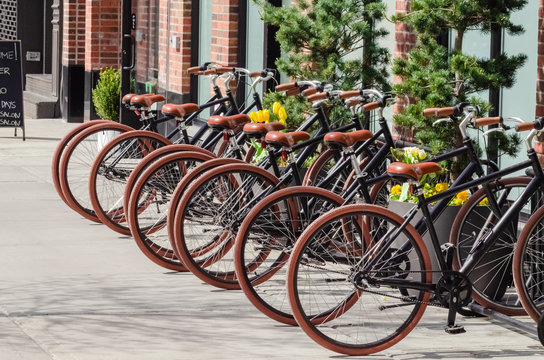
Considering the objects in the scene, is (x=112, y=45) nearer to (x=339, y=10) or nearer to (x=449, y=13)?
(x=339, y=10)

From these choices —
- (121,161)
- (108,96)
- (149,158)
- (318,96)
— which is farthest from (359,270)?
(108,96)

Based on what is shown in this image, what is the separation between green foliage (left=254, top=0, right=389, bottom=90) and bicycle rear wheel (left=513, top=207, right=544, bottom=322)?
320 centimetres

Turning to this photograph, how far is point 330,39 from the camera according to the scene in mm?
9672

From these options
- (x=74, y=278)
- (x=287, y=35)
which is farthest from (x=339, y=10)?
(x=74, y=278)

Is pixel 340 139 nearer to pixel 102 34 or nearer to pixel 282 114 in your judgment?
pixel 282 114

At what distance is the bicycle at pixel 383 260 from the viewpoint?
6.12 m

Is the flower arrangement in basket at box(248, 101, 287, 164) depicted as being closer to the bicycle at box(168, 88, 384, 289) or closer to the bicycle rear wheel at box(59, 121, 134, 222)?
the bicycle at box(168, 88, 384, 289)

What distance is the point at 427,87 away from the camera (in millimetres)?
7621

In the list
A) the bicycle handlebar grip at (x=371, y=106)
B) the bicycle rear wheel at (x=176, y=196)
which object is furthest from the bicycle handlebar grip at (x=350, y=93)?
the bicycle rear wheel at (x=176, y=196)

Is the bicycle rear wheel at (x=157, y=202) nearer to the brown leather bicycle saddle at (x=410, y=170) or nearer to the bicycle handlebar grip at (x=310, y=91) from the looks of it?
the bicycle handlebar grip at (x=310, y=91)

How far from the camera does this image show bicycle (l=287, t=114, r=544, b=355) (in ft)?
20.1

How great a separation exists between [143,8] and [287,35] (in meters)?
8.09

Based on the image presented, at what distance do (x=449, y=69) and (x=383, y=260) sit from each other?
6.35ft

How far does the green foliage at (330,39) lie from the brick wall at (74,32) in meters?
10.2
